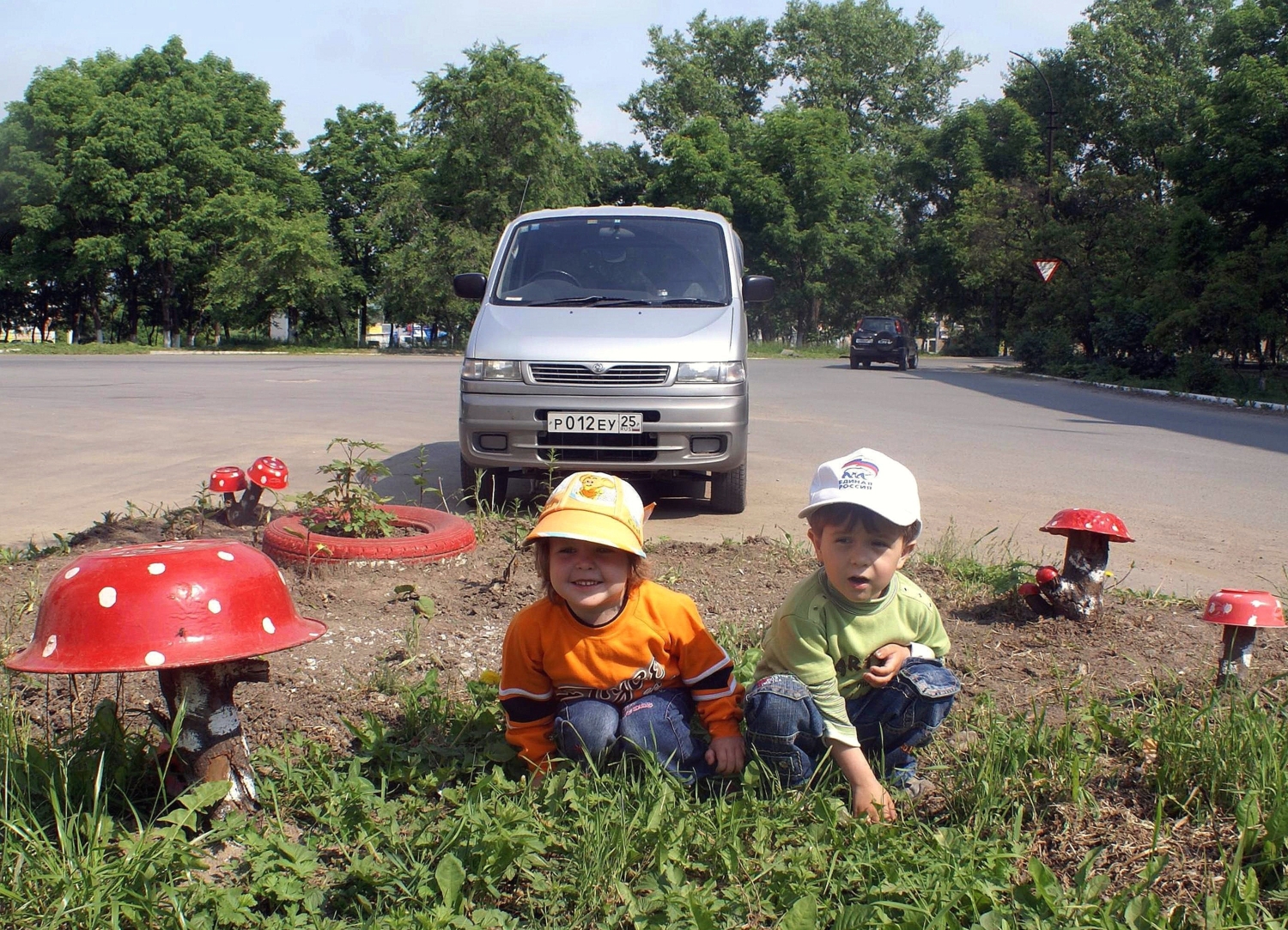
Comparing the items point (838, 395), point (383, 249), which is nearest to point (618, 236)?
point (838, 395)

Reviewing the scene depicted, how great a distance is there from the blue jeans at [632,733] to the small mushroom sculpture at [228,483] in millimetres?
3074

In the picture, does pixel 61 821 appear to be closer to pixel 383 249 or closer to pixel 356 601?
pixel 356 601

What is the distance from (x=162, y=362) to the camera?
27.6m

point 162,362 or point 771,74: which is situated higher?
point 771,74

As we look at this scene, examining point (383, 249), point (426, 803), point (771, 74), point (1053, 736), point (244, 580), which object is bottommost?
point (426, 803)

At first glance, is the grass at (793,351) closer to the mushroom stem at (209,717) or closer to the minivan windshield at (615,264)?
the minivan windshield at (615,264)

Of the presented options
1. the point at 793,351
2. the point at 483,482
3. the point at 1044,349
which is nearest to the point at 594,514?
the point at 483,482

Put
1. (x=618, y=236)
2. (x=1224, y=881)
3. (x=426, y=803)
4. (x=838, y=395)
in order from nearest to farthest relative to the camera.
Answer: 1. (x=1224, y=881)
2. (x=426, y=803)
3. (x=618, y=236)
4. (x=838, y=395)

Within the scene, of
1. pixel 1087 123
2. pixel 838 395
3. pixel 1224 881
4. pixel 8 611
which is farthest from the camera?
pixel 1087 123

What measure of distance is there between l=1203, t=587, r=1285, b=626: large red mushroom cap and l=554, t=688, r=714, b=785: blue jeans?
1.64 metres

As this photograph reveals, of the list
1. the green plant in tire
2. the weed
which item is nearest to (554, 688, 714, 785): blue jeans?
the weed

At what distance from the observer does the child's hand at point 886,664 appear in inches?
106

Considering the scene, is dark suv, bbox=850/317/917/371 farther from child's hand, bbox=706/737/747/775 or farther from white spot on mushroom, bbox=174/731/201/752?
white spot on mushroom, bbox=174/731/201/752

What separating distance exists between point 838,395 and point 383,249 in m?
39.3
